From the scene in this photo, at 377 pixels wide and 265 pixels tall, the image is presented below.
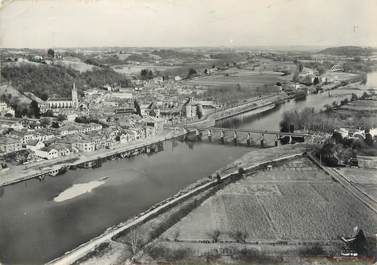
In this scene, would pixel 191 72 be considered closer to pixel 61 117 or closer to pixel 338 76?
pixel 338 76

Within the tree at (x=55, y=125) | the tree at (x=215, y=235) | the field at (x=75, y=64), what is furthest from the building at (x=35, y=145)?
the field at (x=75, y=64)

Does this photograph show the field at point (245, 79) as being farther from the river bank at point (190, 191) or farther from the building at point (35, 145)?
the building at point (35, 145)

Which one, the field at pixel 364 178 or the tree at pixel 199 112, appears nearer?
the field at pixel 364 178

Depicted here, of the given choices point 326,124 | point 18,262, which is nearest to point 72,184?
point 18,262

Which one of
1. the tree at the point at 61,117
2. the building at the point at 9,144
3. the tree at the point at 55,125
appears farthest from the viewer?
the tree at the point at 61,117

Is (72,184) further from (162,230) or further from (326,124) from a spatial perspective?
(326,124)

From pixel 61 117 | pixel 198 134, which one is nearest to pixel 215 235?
pixel 198 134

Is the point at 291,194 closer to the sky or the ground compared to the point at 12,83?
closer to the ground

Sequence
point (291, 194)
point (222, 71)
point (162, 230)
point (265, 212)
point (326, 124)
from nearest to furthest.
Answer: point (162, 230) → point (265, 212) → point (291, 194) → point (326, 124) → point (222, 71)
